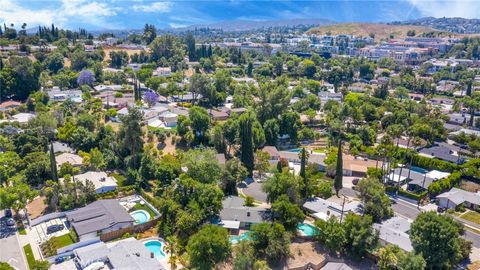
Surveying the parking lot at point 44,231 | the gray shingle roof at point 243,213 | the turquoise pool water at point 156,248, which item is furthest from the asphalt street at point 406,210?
the parking lot at point 44,231

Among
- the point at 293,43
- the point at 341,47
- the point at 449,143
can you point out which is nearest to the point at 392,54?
the point at 341,47

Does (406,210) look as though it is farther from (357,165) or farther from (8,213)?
(8,213)

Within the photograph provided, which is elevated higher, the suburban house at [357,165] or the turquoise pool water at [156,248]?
the suburban house at [357,165]

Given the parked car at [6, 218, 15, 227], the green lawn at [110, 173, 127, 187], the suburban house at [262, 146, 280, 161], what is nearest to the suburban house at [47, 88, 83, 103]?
the green lawn at [110, 173, 127, 187]

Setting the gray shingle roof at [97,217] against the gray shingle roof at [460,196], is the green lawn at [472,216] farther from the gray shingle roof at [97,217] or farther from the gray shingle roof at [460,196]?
the gray shingle roof at [97,217]

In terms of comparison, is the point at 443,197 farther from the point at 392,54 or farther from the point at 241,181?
the point at 392,54

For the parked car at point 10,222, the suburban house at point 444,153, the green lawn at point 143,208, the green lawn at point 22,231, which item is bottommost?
the green lawn at point 22,231

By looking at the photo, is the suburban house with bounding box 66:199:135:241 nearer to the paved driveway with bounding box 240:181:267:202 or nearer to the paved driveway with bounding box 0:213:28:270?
the paved driveway with bounding box 0:213:28:270
